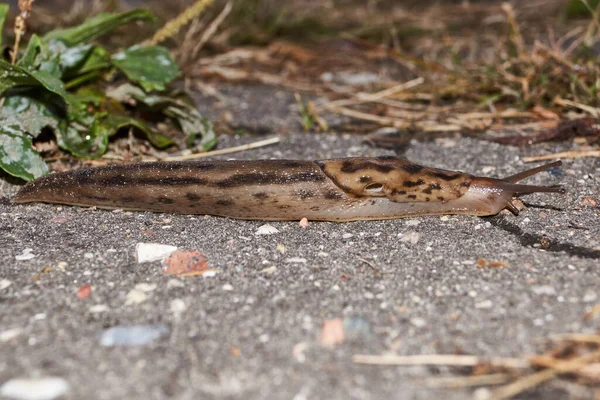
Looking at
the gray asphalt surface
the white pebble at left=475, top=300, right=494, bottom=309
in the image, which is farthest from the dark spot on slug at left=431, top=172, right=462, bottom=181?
the white pebble at left=475, top=300, right=494, bottom=309

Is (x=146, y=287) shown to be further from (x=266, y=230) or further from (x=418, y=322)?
(x=418, y=322)

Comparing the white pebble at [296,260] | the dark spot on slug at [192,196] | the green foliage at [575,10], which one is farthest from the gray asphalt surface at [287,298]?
the green foliage at [575,10]

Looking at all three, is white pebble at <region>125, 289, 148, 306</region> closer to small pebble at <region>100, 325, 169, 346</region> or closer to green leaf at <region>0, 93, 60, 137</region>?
small pebble at <region>100, 325, 169, 346</region>

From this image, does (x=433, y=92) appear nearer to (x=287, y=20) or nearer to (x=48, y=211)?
(x=287, y=20)

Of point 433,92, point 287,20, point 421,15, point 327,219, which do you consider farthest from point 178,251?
point 421,15

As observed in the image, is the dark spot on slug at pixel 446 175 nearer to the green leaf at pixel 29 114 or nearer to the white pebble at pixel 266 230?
the white pebble at pixel 266 230

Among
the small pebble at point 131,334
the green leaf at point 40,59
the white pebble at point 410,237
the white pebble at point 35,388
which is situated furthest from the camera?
the green leaf at point 40,59
